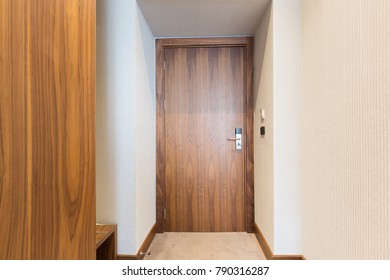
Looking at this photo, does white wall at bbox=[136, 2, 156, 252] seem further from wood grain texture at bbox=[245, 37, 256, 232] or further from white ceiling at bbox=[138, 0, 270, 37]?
wood grain texture at bbox=[245, 37, 256, 232]

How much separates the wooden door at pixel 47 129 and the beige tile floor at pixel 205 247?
1079mm

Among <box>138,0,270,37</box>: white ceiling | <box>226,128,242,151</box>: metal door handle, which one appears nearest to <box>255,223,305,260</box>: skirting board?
<box>226,128,242,151</box>: metal door handle

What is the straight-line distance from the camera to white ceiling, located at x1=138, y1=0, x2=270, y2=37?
186 cm

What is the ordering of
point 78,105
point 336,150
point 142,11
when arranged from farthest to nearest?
point 142,11, point 336,150, point 78,105

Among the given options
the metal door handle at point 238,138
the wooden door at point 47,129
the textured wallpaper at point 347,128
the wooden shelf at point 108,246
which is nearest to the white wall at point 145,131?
the wooden shelf at point 108,246

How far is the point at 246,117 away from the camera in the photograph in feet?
8.00

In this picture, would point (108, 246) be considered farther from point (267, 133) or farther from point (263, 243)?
point (267, 133)

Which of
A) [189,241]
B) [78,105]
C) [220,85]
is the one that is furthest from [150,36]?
[189,241]

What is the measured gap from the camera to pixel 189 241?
7.37 feet

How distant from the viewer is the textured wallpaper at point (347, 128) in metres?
0.96

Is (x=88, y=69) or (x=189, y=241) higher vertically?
(x=88, y=69)

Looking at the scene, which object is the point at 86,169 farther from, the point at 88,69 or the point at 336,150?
the point at 336,150

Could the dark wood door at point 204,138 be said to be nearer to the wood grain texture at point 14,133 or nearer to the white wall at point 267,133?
the white wall at point 267,133

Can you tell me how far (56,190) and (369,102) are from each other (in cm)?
138
